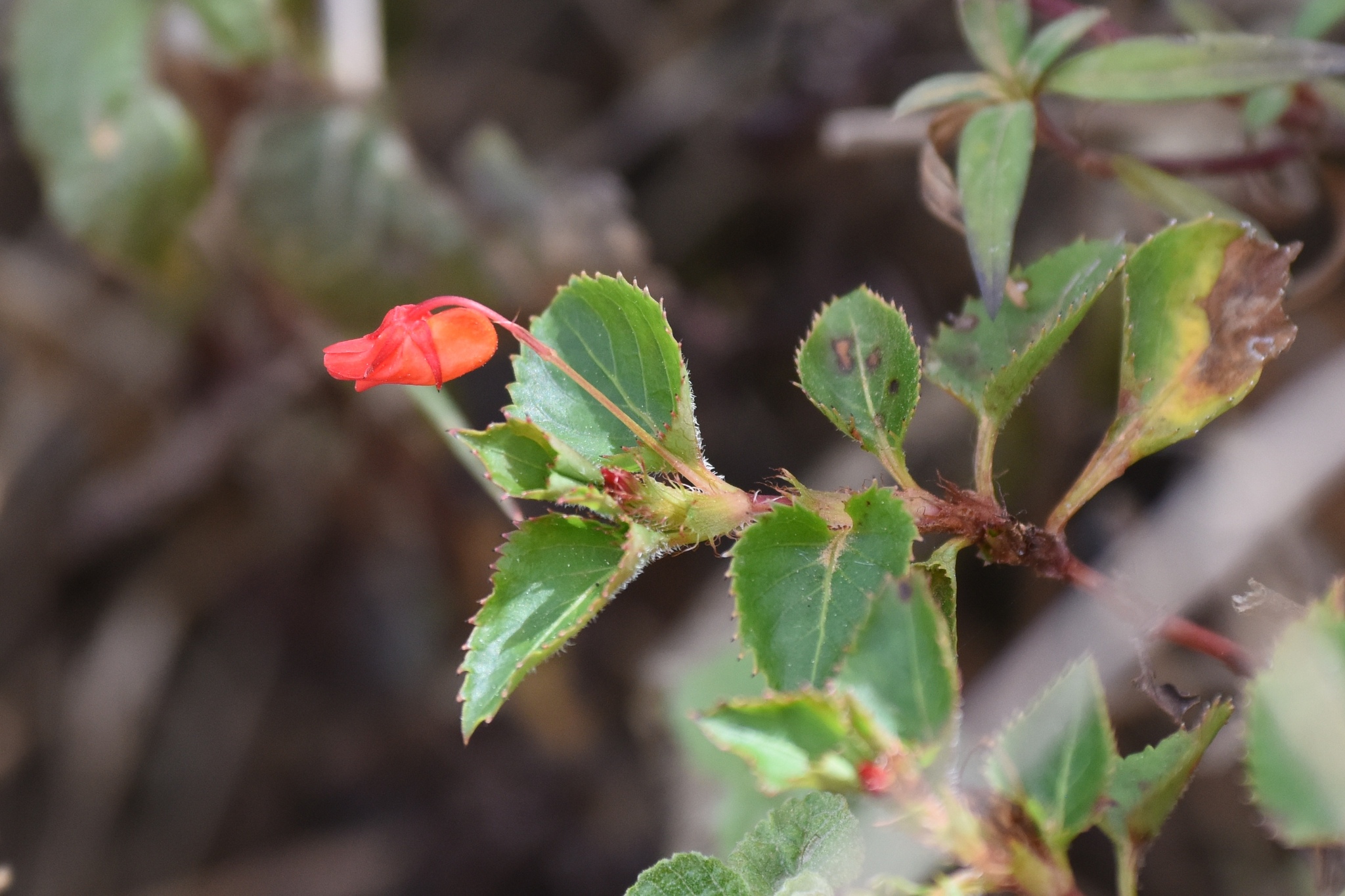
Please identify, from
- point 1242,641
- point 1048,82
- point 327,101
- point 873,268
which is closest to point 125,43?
point 327,101

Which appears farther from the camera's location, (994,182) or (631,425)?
(994,182)

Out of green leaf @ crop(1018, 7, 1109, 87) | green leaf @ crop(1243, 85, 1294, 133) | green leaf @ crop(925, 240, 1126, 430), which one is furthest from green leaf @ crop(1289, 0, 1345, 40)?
green leaf @ crop(925, 240, 1126, 430)

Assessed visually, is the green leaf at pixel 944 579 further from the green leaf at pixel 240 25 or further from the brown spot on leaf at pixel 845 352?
the green leaf at pixel 240 25

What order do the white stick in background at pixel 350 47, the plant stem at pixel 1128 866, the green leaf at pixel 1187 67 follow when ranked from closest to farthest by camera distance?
1. the plant stem at pixel 1128 866
2. the green leaf at pixel 1187 67
3. the white stick in background at pixel 350 47

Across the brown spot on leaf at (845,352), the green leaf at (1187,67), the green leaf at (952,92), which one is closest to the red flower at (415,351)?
the brown spot on leaf at (845,352)

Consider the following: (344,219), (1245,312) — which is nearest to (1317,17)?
(1245,312)

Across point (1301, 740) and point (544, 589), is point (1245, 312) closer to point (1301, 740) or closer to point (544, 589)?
point (1301, 740)
